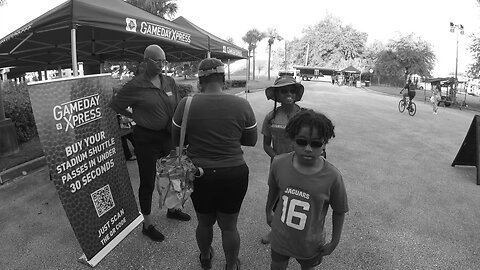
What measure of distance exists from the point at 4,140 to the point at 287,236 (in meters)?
6.48

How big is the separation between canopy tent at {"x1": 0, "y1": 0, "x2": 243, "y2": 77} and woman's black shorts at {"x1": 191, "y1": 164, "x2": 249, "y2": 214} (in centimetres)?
257

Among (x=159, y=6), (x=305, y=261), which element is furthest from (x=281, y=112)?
(x=159, y=6)

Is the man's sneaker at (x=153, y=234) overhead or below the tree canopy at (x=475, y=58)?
below

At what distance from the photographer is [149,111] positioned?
3.08 meters

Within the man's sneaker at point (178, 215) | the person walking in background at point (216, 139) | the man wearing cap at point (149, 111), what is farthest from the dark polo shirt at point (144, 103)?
the man's sneaker at point (178, 215)

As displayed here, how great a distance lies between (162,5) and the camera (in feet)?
78.6

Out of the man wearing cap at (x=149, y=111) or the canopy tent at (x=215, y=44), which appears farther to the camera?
the canopy tent at (x=215, y=44)

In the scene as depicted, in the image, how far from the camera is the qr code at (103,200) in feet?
Result: 9.52

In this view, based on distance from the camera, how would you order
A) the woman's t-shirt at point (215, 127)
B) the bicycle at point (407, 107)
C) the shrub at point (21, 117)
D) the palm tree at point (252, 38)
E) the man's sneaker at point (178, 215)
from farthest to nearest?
the palm tree at point (252, 38) → the bicycle at point (407, 107) → the shrub at point (21, 117) → the man's sneaker at point (178, 215) → the woman's t-shirt at point (215, 127)

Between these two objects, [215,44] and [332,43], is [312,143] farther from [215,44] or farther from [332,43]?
A: [332,43]

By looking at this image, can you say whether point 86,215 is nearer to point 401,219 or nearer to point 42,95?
point 42,95

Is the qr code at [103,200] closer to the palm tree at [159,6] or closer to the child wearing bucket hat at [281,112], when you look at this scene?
the child wearing bucket hat at [281,112]

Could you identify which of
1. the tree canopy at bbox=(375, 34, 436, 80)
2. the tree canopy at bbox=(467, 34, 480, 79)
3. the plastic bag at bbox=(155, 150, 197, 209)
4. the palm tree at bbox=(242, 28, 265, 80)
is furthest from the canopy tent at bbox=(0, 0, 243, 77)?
the palm tree at bbox=(242, 28, 265, 80)

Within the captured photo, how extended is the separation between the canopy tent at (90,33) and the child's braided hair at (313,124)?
9.99 ft
